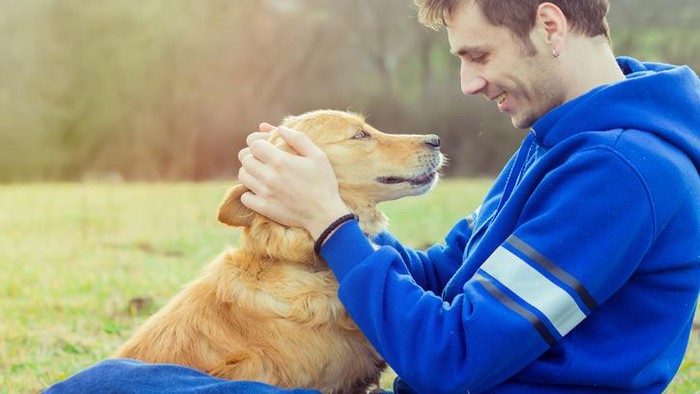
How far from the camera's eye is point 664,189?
235cm

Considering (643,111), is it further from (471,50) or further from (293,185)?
(293,185)

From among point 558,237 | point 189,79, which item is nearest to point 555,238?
point 558,237

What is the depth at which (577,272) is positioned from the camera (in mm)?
2328

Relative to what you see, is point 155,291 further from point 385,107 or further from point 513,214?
point 385,107

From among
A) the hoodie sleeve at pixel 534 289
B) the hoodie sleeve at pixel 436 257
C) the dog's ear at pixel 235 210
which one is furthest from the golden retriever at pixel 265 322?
the hoodie sleeve at pixel 534 289

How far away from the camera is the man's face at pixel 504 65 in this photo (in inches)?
105

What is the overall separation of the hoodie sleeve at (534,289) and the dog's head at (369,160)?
3.09 ft

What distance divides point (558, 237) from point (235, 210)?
1.25 metres

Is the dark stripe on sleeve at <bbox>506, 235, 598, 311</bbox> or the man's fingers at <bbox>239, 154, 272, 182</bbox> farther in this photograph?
the man's fingers at <bbox>239, 154, 272, 182</bbox>

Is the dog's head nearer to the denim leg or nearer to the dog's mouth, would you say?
the dog's mouth

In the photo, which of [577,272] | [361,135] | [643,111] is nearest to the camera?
[577,272]

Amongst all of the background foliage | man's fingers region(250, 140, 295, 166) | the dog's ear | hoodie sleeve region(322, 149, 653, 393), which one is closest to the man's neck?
hoodie sleeve region(322, 149, 653, 393)

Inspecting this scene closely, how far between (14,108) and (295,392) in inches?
877

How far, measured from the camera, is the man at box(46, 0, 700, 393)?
2.34m
